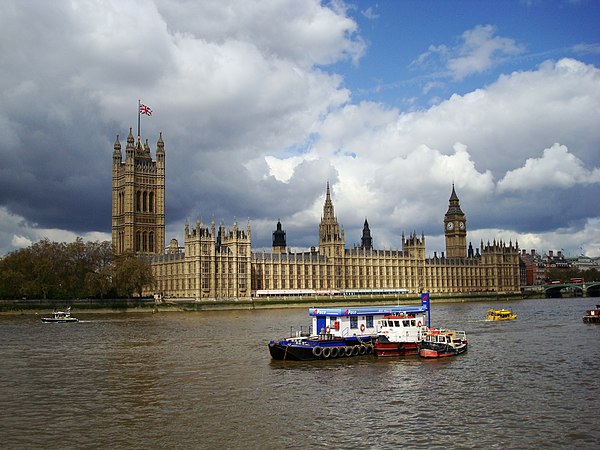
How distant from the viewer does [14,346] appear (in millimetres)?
52531

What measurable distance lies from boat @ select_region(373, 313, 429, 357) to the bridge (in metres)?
140

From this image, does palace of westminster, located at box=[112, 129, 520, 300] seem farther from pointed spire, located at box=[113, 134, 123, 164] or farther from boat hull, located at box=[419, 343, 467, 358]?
boat hull, located at box=[419, 343, 467, 358]

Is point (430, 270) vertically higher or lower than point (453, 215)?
lower

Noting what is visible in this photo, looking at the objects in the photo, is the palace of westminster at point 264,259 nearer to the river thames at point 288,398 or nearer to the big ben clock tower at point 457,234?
the big ben clock tower at point 457,234

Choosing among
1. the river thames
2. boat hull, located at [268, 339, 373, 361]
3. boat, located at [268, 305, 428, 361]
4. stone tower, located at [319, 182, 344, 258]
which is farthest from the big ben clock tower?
boat hull, located at [268, 339, 373, 361]

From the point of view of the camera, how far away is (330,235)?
151375mm

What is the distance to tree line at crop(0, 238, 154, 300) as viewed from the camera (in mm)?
96312

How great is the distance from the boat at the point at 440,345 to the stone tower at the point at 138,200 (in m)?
115

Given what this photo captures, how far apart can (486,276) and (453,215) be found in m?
20.9

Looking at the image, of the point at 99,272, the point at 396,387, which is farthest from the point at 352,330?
the point at 99,272

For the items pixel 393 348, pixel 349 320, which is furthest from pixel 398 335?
pixel 349 320

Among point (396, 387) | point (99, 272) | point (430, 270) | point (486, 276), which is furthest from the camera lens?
point (486, 276)

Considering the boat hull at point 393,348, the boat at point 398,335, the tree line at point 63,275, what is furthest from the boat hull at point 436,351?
the tree line at point 63,275

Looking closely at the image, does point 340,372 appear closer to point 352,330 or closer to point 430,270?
point 352,330
